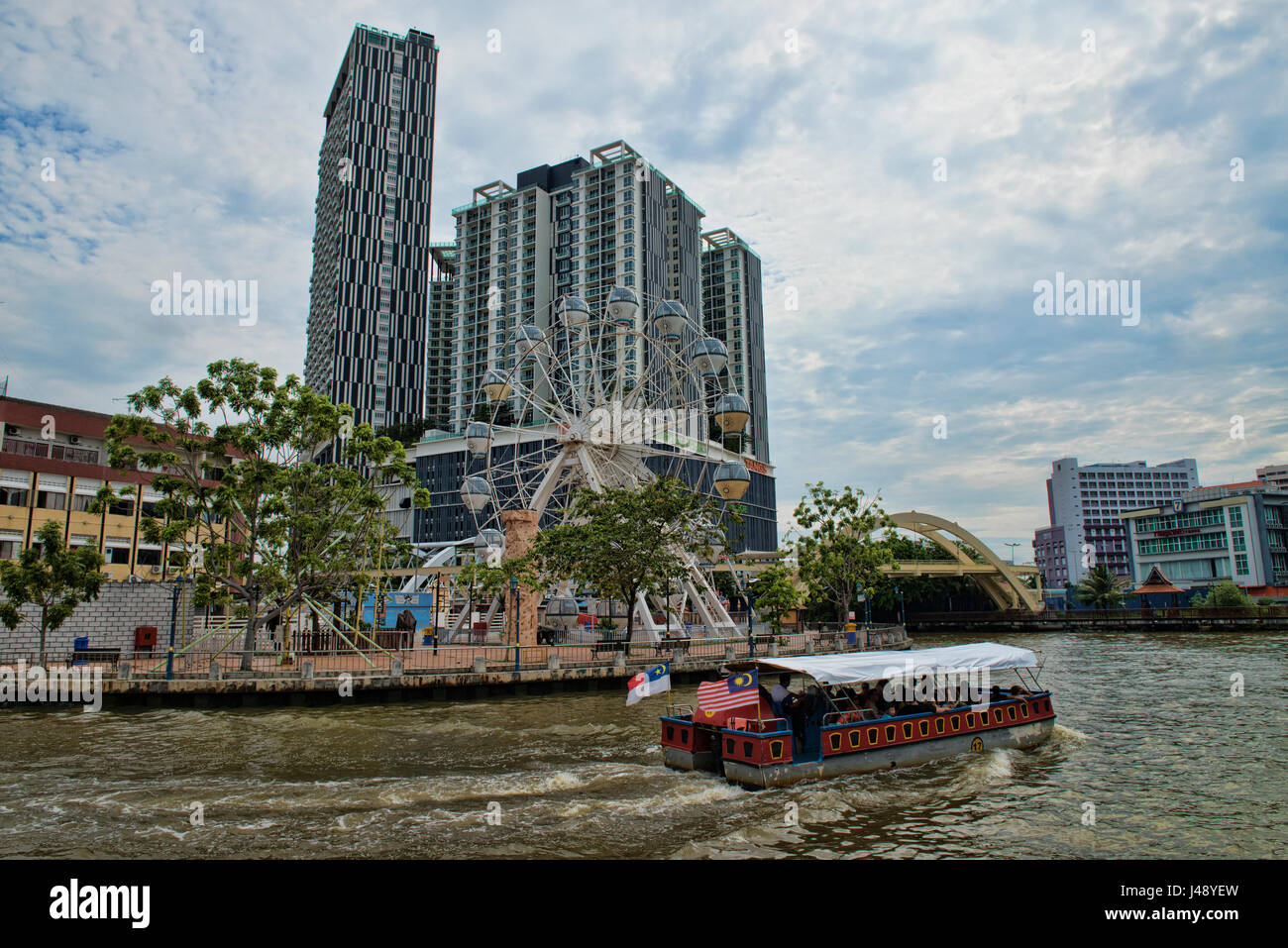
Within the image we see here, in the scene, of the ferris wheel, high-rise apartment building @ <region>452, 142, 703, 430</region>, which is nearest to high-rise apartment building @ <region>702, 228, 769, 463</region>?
high-rise apartment building @ <region>452, 142, 703, 430</region>

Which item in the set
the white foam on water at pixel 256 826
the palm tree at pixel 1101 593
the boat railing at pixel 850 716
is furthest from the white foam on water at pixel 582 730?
the palm tree at pixel 1101 593

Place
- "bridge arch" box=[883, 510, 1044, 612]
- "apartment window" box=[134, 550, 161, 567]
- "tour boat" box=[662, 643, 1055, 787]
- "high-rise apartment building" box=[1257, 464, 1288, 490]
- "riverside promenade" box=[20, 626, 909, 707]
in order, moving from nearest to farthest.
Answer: "tour boat" box=[662, 643, 1055, 787], "riverside promenade" box=[20, 626, 909, 707], "apartment window" box=[134, 550, 161, 567], "bridge arch" box=[883, 510, 1044, 612], "high-rise apartment building" box=[1257, 464, 1288, 490]

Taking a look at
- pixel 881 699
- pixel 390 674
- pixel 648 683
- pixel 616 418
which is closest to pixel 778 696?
pixel 648 683

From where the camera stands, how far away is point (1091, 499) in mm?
187375

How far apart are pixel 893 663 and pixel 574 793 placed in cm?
764

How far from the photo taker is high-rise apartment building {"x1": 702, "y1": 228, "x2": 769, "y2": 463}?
5738 inches

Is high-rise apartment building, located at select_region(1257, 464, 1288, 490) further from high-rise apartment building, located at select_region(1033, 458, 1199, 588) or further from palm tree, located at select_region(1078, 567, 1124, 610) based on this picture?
palm tree, located at select_region(1078, 567, 1124, 610)

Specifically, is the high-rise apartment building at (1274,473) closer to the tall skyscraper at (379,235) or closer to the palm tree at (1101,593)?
the palm tree at (1101,593)

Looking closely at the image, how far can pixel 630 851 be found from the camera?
460 inches

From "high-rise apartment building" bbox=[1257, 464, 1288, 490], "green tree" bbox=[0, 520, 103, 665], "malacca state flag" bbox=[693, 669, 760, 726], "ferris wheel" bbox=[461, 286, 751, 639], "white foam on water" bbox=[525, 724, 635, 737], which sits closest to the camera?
"malacca state flag" bbox=[693, 669, 760, 726]

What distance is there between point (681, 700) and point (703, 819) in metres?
16.3

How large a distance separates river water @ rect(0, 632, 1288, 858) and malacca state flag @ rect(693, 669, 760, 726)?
4.26 feet
